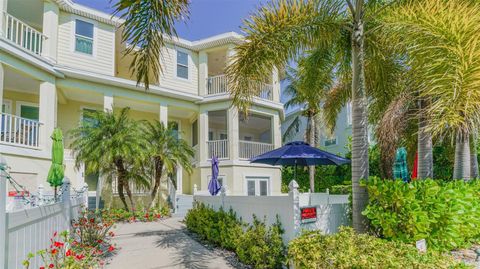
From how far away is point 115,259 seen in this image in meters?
7.68

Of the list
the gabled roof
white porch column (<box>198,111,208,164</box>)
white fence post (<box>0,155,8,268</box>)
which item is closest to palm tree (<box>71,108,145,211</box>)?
white porch column (<box>198,111,208,164</box>)

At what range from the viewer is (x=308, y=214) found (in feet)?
21.1

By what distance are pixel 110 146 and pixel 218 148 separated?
21.4 ft

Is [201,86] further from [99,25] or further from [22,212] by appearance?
[22,212]

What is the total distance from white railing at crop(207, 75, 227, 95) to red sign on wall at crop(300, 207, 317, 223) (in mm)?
12184

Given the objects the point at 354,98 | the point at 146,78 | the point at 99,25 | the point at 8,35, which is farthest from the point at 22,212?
the point at 99,25

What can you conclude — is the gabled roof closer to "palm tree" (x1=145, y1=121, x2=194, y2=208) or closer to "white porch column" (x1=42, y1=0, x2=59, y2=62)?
"white porch column" (x1=42, y1=0, x2=59, y2=62)

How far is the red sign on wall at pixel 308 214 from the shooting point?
6.34 m

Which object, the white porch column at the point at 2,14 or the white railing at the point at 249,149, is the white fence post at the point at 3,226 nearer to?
the white porch column at the point at 2,14

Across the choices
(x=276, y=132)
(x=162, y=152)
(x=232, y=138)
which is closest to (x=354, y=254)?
(x=162, y=152)

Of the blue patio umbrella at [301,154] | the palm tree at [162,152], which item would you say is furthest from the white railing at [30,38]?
the blue patio umbrella at [301,154]

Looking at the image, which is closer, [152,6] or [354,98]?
[152,6]

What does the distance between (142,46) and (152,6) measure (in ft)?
2.96

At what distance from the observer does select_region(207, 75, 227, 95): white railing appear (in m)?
18.0
